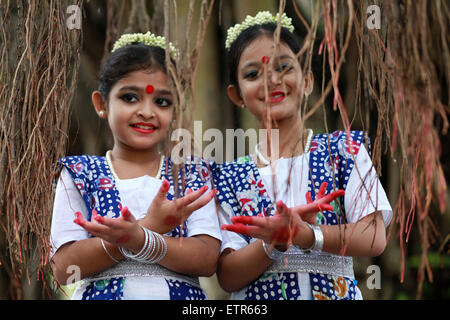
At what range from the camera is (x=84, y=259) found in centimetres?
137

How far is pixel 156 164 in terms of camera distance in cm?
156

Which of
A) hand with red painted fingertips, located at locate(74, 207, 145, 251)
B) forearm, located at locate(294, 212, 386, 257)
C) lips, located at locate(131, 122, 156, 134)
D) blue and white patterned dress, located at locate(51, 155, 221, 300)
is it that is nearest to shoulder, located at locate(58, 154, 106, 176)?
blue and white patterned dress, located at locate(51, 155, 221, 300)

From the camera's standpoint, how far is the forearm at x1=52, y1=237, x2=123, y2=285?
136 cm

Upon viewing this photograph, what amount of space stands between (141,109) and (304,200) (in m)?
0.47

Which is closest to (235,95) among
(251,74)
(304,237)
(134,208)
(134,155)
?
(251,74)

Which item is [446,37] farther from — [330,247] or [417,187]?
[330,247]

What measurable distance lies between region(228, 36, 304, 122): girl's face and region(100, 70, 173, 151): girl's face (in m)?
0.21

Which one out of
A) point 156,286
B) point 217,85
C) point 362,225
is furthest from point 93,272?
point 217,85

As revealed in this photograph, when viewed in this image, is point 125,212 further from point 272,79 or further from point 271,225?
point 272,79

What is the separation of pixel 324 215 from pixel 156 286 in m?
0.44

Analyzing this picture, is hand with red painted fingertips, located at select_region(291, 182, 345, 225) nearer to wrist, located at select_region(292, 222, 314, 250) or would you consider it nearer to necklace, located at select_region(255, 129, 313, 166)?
wrist, located at select_region(292, 222, 314, 250)

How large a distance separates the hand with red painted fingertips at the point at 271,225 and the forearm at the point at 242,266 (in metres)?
0.17
